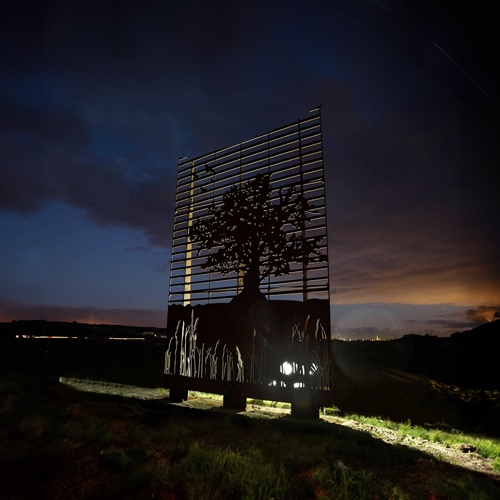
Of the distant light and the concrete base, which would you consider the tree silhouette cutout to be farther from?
the concrete base

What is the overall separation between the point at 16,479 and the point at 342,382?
47.0 ft

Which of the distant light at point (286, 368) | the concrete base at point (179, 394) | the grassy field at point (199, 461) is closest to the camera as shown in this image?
the grassy field at point (199, 461)

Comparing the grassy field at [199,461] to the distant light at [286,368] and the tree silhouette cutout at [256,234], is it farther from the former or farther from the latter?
the tree silhouette cutout at [256,234]

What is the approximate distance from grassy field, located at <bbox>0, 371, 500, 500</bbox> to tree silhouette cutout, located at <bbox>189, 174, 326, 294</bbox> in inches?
146

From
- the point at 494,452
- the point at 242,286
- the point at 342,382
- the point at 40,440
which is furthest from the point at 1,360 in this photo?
the point at 342,382

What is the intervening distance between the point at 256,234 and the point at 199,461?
18.8ft

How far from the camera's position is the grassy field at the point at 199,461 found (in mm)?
3635

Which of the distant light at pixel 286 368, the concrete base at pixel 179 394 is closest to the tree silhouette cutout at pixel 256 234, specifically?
the distant light at pixel 286 368

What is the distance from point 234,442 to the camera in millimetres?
5168

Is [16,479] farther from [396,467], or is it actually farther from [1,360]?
[1,360]

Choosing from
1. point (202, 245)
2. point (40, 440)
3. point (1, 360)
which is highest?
point (202, 245)

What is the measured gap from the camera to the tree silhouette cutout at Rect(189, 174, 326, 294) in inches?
329

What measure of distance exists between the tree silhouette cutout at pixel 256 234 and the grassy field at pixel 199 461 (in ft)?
12.2

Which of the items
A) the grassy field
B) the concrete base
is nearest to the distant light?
the grassy field
